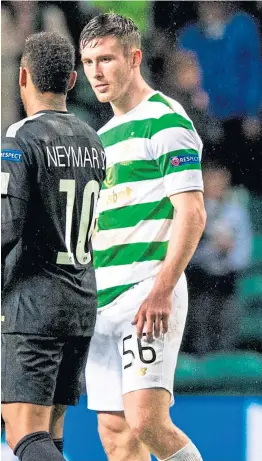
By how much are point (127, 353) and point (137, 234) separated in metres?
0.40

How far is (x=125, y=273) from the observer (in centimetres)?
296

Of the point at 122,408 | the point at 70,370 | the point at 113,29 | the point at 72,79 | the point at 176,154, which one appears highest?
the point at 113,29

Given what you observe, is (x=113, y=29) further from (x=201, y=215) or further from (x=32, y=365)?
(x=32, y=365)

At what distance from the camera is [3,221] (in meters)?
2.48

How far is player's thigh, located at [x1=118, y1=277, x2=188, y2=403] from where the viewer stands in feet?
9.40

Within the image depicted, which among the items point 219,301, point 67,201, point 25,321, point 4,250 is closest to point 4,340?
point 25,321

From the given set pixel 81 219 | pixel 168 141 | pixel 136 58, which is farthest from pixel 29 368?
pixel 136 58

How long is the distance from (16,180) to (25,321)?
409mm

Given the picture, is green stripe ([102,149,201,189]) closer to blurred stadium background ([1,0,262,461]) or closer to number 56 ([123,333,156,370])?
blurred stadium background ([1,0,262,461])

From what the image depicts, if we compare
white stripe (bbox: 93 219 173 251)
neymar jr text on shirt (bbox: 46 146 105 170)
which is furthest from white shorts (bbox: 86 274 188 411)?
neymar jr text on shirt (bbox: 46 146 105 170)

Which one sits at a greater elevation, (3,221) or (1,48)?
(1,48)

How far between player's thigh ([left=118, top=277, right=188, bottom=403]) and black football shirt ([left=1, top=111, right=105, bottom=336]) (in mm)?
267

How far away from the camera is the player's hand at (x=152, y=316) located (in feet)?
9.59

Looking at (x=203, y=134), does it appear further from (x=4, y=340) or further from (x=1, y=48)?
(x=4, y=340)
